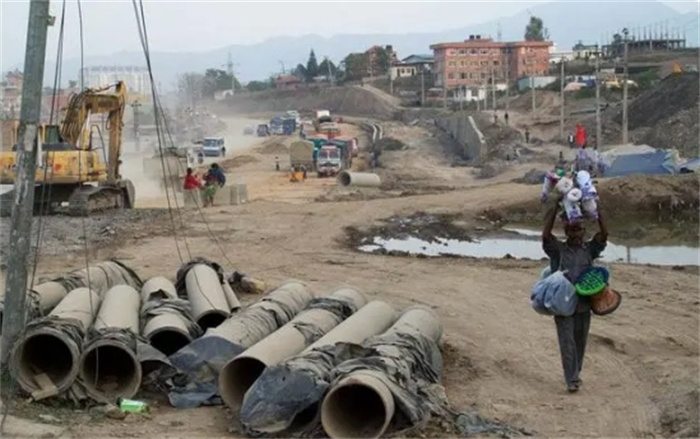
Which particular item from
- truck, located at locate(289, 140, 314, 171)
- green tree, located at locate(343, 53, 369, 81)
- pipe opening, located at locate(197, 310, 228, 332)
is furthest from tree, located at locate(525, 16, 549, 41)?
pipe opening, located at locate(197, 310, 228, 332)

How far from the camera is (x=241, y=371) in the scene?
31.4ft

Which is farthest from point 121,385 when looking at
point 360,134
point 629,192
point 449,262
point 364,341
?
point 360,134

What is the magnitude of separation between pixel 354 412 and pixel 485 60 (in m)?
137

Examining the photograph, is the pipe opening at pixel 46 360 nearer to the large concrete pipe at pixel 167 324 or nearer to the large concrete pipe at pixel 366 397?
the large concrete pipe at pixel 167 324

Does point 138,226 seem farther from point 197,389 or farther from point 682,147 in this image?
point 682,147

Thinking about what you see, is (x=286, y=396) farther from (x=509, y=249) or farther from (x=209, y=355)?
(x=509, y=249)

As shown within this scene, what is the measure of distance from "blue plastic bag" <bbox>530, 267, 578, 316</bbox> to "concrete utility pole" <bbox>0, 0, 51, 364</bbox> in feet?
14.9

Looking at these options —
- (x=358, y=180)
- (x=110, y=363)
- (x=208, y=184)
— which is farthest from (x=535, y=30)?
(x=110, y=363)

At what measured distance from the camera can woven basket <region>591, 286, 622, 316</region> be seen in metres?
9.58

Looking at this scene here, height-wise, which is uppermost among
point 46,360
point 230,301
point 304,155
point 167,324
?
point 167,324

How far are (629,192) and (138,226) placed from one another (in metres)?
13.6

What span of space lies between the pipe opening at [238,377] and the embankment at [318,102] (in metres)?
99.8

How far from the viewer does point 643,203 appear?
29734 millimetres

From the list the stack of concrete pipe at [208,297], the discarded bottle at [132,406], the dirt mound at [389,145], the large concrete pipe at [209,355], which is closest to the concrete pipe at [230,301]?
the stack of concrete pipe at [208,297]
